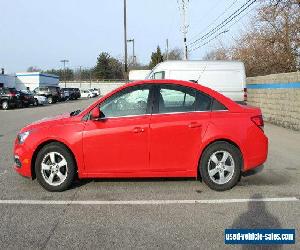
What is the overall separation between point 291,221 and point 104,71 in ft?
331

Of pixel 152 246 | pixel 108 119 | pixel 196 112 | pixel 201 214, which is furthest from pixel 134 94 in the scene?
pixel 152 246

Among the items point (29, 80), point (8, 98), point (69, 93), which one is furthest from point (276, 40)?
point (29, 80)

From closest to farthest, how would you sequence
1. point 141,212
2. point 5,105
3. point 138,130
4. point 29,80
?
point 141,212 < point 138,130 < point 5,105 < point 29,80

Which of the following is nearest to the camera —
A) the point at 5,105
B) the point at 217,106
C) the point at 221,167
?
the point at 221,167

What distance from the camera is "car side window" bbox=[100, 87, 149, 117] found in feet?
21.3

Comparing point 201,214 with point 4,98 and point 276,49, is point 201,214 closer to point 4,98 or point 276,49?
point 276,49

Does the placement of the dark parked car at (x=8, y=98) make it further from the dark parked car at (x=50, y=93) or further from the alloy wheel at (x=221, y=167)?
the alloy wheel at (x=221, y=167)

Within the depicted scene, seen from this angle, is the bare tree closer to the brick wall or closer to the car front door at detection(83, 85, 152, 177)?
the brick wall

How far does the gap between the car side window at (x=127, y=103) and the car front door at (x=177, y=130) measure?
8.0 inches

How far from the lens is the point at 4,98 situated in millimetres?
32812

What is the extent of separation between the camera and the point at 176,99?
6586 mm

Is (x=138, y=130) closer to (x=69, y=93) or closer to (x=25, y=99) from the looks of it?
(x=25, y=99)

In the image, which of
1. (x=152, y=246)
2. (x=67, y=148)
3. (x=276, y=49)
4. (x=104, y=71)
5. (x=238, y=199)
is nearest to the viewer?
(x=152, y=246)

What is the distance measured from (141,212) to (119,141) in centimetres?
127
